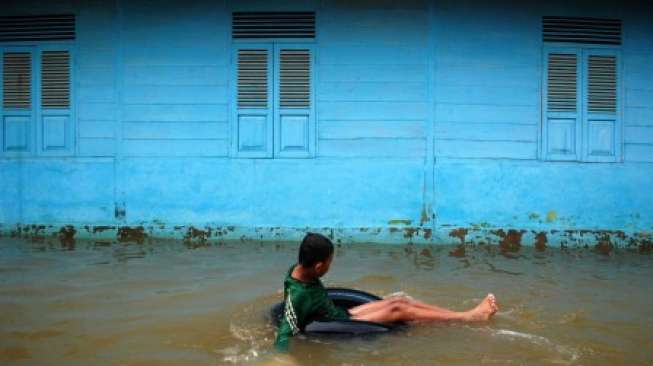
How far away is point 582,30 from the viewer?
864cm

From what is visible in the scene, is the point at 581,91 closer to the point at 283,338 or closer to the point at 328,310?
the point at 328,310

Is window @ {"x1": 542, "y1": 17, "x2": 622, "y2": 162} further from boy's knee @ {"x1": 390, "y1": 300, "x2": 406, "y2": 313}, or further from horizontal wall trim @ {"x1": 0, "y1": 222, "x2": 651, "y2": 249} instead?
boy's knee @ {"x1": 390, "y1": 300, "x2": 406, "y2": 313}

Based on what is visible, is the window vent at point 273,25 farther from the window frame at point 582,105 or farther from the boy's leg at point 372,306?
the boy's leg at point 372,306

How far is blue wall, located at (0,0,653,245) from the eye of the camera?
8500 mm

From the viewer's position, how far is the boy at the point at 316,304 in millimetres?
3941

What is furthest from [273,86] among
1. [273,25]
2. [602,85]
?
[602,85]

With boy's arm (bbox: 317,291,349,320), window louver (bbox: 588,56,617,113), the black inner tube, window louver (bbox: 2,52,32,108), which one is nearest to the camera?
the black inner tube

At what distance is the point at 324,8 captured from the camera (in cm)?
854

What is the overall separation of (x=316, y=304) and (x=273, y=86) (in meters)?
5.09

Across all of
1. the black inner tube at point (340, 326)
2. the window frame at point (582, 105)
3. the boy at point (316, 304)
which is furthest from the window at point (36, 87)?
the window frame at point (582, 105)

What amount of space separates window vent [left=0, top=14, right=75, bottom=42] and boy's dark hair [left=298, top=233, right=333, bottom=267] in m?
6.49

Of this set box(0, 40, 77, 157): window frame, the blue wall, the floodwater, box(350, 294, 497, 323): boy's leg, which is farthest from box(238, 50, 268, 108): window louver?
box(350, 294, 497, 323): boy's leg

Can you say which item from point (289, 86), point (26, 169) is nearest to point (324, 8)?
point (289, 86)

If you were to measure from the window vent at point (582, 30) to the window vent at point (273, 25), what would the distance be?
3.38 meters
